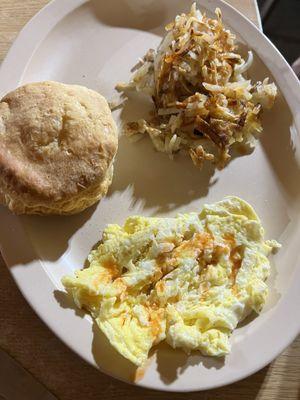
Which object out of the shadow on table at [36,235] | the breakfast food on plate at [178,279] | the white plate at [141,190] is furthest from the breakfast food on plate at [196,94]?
the shadow on table at [36,235]

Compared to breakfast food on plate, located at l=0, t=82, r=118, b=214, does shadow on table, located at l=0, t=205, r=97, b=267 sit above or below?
below

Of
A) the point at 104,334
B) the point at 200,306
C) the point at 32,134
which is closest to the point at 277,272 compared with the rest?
the point at 200,306

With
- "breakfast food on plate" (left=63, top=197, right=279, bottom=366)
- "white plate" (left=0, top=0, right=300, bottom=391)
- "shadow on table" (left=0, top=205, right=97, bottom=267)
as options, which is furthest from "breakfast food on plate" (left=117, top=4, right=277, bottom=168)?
"shadow on table" (left=0, top=205, right=97, bottom=267)

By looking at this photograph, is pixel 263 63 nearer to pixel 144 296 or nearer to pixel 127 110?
pixel 127 110

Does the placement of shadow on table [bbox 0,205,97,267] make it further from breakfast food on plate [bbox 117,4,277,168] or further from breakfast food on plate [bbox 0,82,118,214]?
breakfast food on plate [bbox 117,4,277,168]

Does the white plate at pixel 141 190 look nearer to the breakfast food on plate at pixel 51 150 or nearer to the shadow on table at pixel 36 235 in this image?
the shadow on table at pixel 36 235
